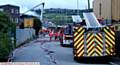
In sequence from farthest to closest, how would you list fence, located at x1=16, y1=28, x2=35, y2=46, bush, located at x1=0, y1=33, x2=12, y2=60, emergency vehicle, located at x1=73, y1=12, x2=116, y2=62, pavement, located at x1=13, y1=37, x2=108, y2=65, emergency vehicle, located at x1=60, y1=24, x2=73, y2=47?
emergency vehicle, located at x1=60, y1=24, x2=73, y2=47
fence, located at x1=16, y1=28, x2=35, y2=46
pavement, located at x1=13, y1=37, x2=108, y2=65
emergency vehicle, located at x1=73, y1=12, x2=116, y2=62
bush, located at x1=0, y1=33, x2=12, y2=60

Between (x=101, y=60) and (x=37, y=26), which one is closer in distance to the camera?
(x=101, y=60)

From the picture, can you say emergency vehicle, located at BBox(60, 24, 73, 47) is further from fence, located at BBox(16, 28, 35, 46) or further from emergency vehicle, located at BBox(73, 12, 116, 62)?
emergency vehicle, located at BBox(73, 12, 116, 62)

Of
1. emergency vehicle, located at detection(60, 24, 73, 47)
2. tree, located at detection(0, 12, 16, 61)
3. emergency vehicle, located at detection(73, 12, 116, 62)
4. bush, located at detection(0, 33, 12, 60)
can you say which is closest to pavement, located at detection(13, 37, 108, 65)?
emergency vehicle, located at detection(73, 12, 116, 62)

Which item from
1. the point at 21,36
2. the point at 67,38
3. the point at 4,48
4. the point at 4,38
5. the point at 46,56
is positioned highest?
the point at 4,38

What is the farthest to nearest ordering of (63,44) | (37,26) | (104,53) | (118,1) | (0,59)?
(37,26), (63,44), (118,1), (104,53), (0,59)

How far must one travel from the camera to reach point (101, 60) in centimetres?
2447

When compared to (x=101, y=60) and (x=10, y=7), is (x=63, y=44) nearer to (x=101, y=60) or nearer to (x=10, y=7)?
(x=101, y=60)

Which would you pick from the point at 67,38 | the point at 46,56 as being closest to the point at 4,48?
the point at 46,56

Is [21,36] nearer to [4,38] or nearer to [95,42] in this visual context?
[4,38]

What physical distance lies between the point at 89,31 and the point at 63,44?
820 inches

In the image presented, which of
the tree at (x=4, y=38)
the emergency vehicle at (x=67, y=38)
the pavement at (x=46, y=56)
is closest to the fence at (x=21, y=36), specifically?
the emergency vehicle at (x=67, y=38)

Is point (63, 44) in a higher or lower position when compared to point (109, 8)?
lower

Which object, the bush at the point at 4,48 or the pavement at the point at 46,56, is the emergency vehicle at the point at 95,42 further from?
the bush at the point at 4,48

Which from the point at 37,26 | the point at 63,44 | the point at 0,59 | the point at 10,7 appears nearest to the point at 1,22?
the point at 0,59
